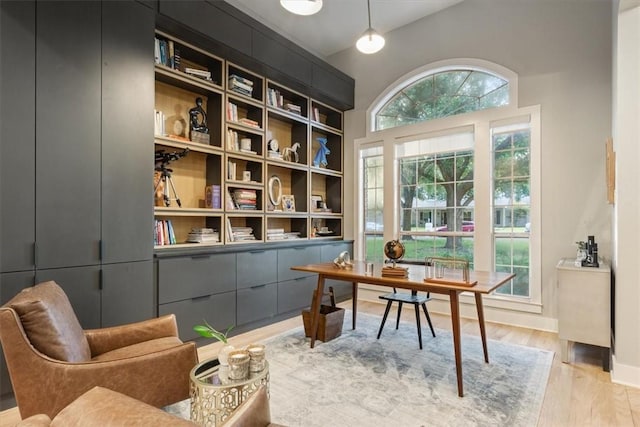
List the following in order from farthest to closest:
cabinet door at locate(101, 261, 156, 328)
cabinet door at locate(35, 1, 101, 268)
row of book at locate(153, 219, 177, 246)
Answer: row of book at locate(153, 219, 177, 246) < cabinet door at locate(101, 261, 156, 328) < cabinet door at locate(35, 1, 101, 268)

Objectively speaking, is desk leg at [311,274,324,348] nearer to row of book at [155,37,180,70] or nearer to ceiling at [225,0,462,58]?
row of book at [155,37,180,70]

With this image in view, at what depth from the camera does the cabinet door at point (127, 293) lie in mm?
2502

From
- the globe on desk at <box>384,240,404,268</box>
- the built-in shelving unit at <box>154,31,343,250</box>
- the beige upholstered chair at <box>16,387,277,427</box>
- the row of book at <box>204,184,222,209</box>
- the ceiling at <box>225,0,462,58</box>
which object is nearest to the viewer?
the beige upholstered chair at <box>16,387,277,427</box>

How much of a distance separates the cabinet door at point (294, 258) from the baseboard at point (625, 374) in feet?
9.75

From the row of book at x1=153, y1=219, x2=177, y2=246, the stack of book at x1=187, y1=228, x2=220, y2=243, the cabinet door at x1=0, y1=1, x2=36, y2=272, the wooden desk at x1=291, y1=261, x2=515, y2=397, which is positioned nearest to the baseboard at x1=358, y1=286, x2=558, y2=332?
the wooden desk at x1=291, y1=261, x2=515, y2=397

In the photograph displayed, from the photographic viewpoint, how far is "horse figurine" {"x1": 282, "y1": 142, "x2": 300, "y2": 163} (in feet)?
14.8

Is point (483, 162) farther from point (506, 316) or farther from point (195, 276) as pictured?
point (195, 276)

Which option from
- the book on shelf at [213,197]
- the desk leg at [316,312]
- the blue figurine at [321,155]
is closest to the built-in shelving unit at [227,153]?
the book on shelf at [213,197]

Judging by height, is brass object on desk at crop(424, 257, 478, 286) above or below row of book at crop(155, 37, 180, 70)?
below

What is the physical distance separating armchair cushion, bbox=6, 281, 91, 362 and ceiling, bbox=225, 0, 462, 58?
377 centimetres

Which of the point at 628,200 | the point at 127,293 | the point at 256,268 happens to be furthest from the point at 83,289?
the point at 628,200

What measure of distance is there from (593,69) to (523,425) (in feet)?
11.1

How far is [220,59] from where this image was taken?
352 centimetres

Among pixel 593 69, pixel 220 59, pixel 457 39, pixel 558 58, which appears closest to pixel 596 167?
pixel 593 69
